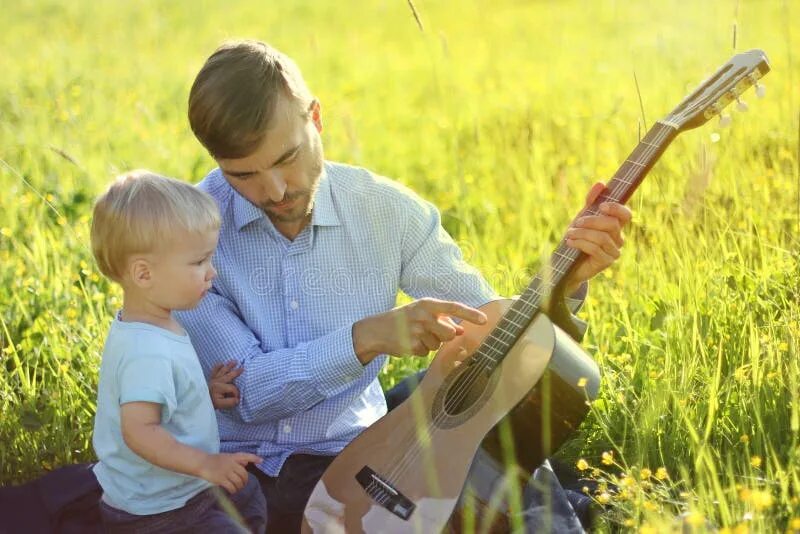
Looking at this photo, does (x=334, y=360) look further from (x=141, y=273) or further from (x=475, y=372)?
(x=141, y=273)

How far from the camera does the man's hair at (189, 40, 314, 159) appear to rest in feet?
9.87

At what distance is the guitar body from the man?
165mm

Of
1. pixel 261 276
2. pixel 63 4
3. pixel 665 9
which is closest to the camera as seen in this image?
pixel 261 276

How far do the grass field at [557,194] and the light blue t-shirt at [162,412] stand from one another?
2.65 ft

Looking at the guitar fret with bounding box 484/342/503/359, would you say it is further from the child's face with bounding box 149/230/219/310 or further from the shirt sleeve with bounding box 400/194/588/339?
the child's face with bounding box 149/230/219/310

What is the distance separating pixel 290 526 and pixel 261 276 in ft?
2.42

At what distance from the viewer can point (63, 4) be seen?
12820 millimetres

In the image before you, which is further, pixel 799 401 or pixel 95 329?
pixel 95 329

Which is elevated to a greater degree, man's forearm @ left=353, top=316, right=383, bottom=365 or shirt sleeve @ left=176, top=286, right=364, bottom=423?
man's forearm @ left=353, top=316, right=383, bottom=365

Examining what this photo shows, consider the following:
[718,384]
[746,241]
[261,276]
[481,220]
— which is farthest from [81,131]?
[718,384]

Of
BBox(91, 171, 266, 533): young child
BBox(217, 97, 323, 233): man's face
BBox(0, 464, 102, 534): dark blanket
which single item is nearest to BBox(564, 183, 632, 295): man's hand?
BBox(217, 97, 323, 233): man's face

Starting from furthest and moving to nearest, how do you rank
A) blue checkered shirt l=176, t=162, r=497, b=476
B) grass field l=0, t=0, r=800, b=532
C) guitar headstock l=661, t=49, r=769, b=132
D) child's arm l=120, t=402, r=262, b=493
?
blue checkered shirt l=176, t=162, r=497, b=476
grass field l=0, t=0, r=800, b=532
guitar headstock l=661, t=49, r=769, b=132
child's arm l=120, t=402, r=262, b=493

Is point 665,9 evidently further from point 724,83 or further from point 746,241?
point 724,83

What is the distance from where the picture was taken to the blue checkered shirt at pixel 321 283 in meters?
3.29
